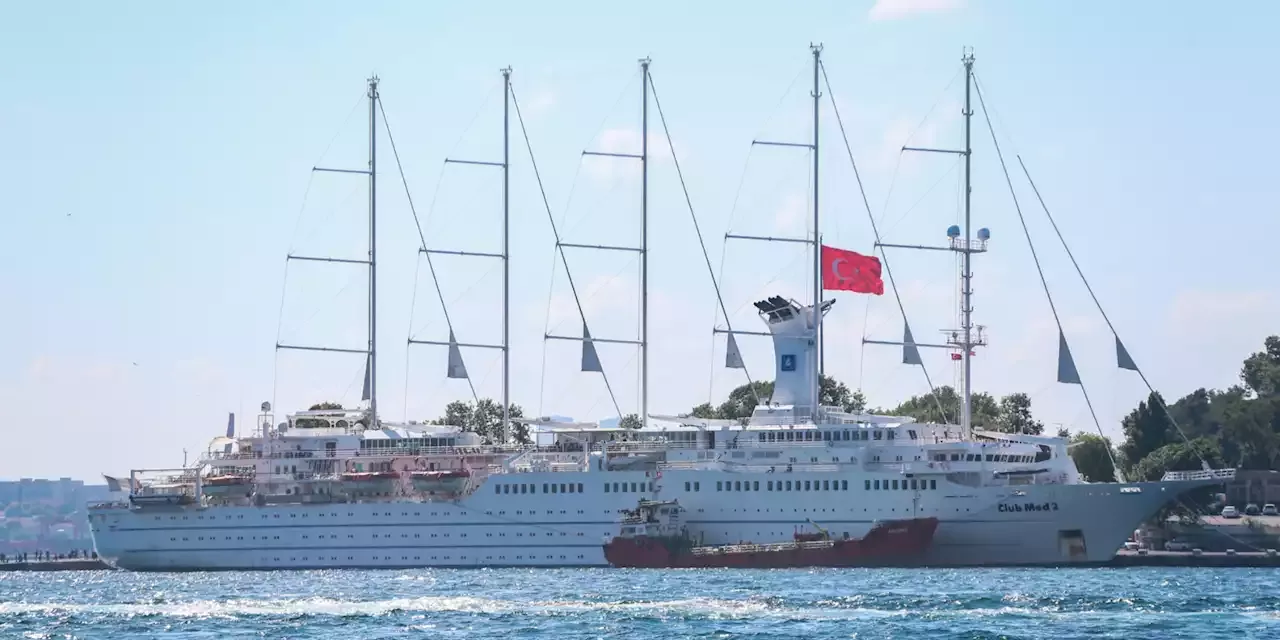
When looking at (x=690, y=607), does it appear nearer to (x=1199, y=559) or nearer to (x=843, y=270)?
(x=843, y=270)

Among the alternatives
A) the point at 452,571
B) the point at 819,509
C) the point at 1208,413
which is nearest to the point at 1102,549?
the point at 819,509

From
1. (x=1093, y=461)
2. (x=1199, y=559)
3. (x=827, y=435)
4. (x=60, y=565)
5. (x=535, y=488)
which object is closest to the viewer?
(x=827, y=435)

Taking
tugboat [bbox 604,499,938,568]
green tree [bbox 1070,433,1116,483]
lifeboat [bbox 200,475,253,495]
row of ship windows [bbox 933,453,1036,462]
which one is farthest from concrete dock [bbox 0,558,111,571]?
green tree [bbox 1070,433,1116,483]

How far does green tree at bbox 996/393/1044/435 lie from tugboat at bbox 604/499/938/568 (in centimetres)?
3884

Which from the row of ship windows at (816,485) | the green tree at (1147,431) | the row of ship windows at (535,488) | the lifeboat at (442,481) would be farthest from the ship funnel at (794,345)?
the green tree at (1147,431)

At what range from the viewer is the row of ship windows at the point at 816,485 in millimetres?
72875

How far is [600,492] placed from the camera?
251 ft

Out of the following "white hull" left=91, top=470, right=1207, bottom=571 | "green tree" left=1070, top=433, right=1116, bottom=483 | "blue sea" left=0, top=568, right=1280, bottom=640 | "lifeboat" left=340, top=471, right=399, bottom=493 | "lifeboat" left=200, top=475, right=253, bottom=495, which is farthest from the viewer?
"green tree" left=1070, top=433, right=1116, bottom=483

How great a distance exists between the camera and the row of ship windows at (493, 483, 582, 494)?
76688 millimetres

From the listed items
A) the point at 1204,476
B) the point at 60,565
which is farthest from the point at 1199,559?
the point at 60,565

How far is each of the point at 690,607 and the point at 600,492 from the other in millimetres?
23861

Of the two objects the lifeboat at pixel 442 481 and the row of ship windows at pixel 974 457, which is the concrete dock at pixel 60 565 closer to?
the lifeboat at pixel 442 481

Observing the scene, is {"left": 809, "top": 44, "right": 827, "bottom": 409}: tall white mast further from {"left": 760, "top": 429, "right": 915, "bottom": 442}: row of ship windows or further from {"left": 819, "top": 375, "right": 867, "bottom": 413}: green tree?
{"left": 819, "top": 375, "right": 867, "bottom": 413}: green tree

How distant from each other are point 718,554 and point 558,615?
21116 millimetres
